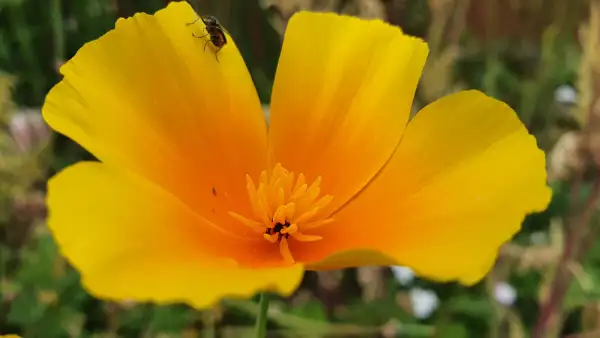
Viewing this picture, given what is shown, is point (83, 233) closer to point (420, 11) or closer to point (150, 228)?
point (150, 228)

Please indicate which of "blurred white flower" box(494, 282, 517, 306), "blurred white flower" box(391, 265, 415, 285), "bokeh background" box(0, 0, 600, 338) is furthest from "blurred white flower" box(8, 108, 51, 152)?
"blurred white flower" box(494, 282, 517, 306)

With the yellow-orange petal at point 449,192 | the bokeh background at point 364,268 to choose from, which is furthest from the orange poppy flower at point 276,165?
the bokeh background at point 364,268

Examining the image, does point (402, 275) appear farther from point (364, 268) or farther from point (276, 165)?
point (276, 165)

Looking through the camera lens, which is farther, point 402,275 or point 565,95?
point 565,95

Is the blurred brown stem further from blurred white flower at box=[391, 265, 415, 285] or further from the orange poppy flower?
the orange poppy flower

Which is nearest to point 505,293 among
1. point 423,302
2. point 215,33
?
point 423,302

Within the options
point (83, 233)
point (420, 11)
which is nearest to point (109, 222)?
point (83, 233)
